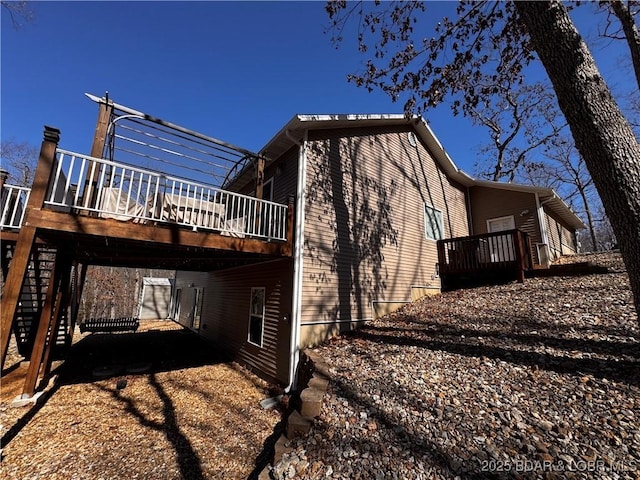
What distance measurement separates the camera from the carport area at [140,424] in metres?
3.76

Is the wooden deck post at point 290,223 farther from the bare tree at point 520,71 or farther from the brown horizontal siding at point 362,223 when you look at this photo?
the bare tree at point 520,71

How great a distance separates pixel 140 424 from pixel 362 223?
21.1 feet

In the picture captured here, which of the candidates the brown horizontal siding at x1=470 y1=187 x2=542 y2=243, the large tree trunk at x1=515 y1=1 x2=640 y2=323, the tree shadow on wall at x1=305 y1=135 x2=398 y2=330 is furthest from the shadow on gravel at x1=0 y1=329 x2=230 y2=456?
the brown horizontal siding at x1=470 y1=187 x2=542 y2=243

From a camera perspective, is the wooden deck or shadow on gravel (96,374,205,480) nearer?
shadow on gravel (96,374,205,480)

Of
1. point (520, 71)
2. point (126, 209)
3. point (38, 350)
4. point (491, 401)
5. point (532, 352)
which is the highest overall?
point (520, 71)

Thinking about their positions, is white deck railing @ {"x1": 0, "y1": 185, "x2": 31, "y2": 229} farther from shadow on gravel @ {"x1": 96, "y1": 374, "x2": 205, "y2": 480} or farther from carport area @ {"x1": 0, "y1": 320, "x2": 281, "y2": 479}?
shadow on gravel @ {"x1": 96, "y1": 374, "x2": 205, "y2": 480}

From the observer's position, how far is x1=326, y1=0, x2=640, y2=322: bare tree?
2.97 m

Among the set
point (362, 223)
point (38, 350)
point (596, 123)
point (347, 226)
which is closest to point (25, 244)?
point (38, 350)

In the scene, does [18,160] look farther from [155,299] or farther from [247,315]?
[247,315]

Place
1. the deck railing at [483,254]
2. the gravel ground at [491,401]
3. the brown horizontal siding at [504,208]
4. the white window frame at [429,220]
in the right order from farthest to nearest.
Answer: the brown horizontal siding at [504,208]
the white window frame at [429,220]
the deck railing at [483,254]
the gravel ground at [491,401]

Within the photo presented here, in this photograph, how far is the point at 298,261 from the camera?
653cm

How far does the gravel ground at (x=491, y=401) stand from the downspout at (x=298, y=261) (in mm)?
789

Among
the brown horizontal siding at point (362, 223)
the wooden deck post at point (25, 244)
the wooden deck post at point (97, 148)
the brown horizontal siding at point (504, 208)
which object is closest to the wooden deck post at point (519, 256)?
the brown horizontal siding at point (362, 223)

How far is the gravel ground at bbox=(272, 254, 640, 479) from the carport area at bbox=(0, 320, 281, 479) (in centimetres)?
143
